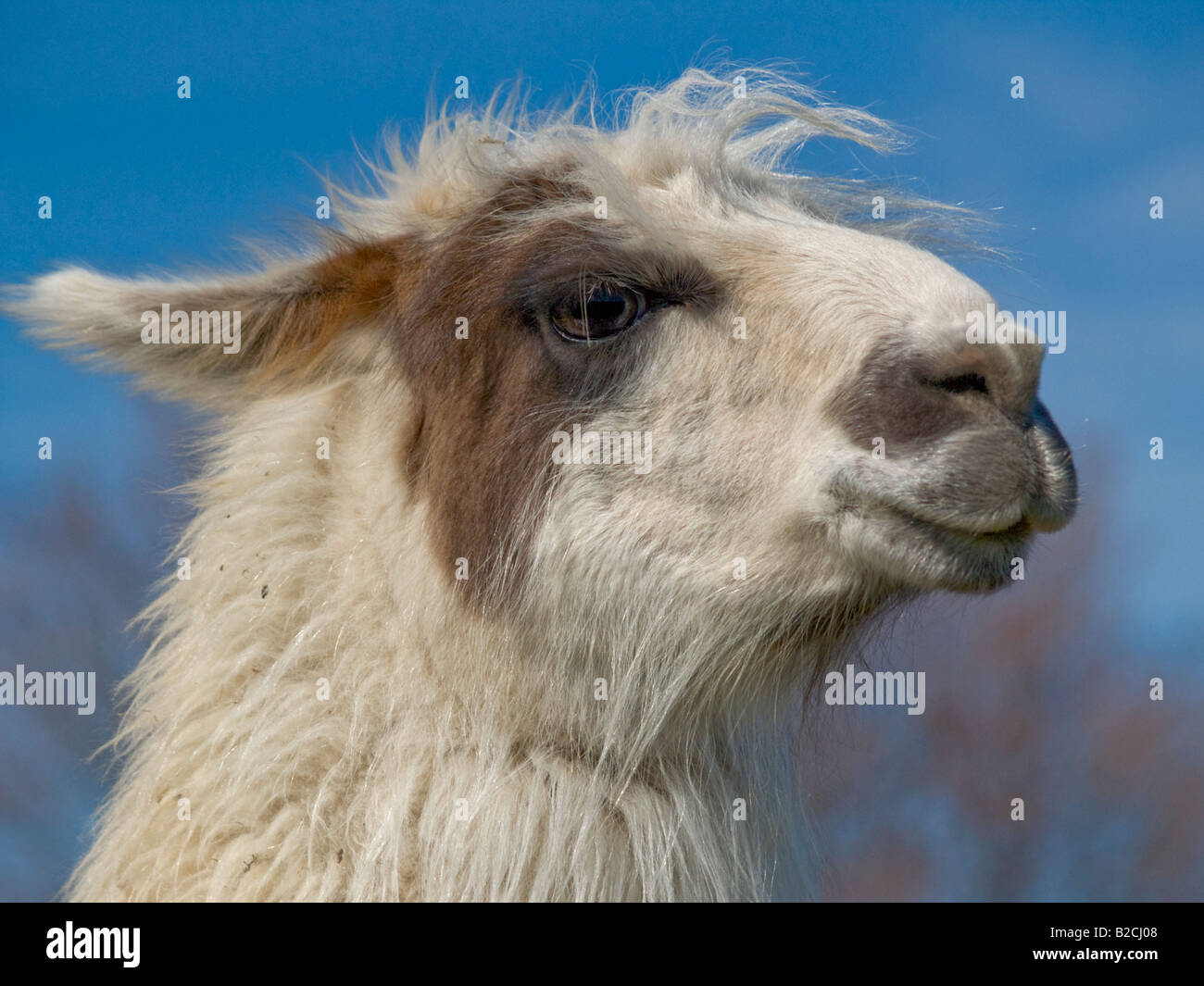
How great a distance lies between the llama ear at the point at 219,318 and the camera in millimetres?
3670

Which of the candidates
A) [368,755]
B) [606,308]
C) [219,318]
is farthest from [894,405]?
[219,318]

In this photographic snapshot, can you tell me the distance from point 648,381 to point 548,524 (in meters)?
0.49

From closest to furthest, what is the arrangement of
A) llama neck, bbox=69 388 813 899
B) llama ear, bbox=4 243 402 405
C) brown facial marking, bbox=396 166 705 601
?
llama neck, bbox=69 388 813 899, brown facial marking, bbox=396 166 705 601, llama ear, bbox=4 243 402 405

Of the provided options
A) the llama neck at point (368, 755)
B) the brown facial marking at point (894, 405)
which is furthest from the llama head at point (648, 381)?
the llama neck at point (368, 755)

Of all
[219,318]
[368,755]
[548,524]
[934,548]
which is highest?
[219,318]

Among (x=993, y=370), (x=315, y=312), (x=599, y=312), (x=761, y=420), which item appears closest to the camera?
(x=993, y=370)

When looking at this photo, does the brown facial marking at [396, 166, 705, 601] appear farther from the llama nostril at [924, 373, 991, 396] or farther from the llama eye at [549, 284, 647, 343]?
the llama nostril at [924, 373, 991, 396]

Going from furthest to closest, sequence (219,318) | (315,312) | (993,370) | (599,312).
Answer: (315,312), (219,318), (599,312), (993,370)

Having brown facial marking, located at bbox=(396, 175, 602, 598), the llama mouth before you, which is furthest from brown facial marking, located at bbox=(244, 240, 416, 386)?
the llama mouth

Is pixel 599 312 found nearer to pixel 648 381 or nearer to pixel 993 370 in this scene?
pixel 648 381

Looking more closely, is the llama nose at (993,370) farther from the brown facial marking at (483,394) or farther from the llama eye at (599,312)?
the brown facial marking at (483,394)

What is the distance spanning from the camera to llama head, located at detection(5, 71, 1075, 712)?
305cm

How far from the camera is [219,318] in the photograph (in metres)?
3.79
